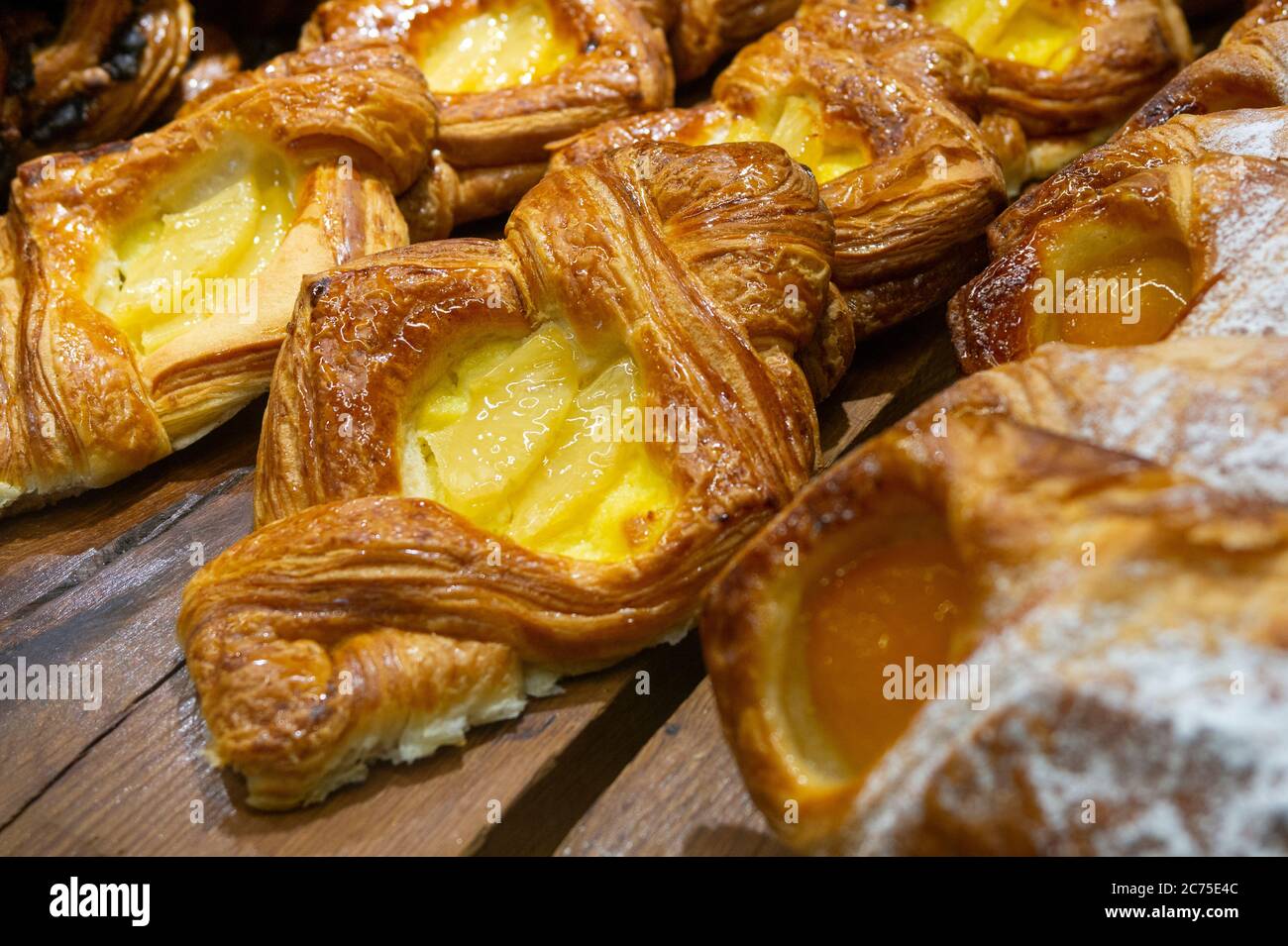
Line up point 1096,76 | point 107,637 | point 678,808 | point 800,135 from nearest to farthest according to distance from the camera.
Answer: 1. point 678,808
2. point 107,637
3. point 800,135
4. point 1096,76

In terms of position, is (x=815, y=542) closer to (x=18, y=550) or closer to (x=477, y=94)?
(x=18, y=550)

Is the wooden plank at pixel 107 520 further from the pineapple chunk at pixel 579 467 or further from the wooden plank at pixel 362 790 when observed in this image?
the pineapple chunk at pixel 579 467

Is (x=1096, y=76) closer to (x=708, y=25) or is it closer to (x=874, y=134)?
(x=874, y=134)

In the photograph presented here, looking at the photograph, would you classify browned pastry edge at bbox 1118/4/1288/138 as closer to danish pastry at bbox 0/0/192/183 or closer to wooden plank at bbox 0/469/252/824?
wooden plank at bbox 0/469/252/824

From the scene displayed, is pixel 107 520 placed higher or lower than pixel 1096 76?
lower

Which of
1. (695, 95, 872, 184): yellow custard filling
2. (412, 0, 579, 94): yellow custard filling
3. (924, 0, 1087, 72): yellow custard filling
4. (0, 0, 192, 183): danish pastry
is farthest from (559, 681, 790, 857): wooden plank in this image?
(0, 0, 192, 183): danish pastry

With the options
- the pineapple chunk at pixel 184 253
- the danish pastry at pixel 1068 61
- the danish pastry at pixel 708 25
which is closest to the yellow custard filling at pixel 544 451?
the pineapple chunk at pixel 184 253

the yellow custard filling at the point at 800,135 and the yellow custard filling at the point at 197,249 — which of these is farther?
the yellow custard filling at the point at 800,135

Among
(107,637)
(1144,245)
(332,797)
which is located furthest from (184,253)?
(1144,245)
